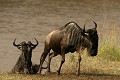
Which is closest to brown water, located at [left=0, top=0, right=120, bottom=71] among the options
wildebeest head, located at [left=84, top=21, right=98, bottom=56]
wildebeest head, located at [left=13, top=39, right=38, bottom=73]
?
wildebeest head, located at [left=13, top=39, right=38, bottom=73]

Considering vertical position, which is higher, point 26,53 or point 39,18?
point 39,18

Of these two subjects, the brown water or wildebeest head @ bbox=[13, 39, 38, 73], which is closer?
wildebeest head @ bbox=[13, 39, 38, 73]

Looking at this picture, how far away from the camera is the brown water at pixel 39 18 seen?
17.2 metres

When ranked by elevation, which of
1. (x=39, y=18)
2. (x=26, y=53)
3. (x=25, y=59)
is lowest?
(x=25, y=59)

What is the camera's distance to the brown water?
56.4ft

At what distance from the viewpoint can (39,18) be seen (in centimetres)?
2694

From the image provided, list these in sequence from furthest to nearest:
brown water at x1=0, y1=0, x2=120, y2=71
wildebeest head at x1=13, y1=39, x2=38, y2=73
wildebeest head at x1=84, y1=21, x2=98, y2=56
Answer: brown water at x1=0, y1=0, x2=120, y2=71 → wildebeest head at x1=13, y1=39, x2=38, y2=73 → wildebeest head at x1=84, y1=21, x2=98, y2=56

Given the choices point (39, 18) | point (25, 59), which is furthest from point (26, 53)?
point (39, 18)

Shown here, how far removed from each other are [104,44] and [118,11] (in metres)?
17.2

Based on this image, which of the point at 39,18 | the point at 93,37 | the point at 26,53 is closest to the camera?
the point at 93,37

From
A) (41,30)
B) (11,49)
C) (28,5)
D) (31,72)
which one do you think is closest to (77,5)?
(28,5)

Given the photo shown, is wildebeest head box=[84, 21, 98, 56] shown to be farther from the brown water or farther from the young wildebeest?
the brown water

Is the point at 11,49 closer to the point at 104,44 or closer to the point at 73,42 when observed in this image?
the point at 104,44

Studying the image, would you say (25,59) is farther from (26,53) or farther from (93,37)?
(93,37)
